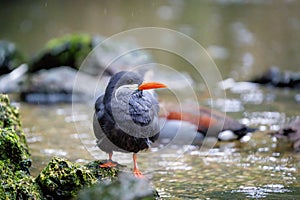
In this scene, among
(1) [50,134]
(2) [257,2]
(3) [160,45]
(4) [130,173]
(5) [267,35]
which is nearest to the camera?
(4) [130,173]

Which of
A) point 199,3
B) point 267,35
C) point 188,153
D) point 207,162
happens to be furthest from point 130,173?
point 199,3

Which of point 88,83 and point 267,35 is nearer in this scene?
point 88,83

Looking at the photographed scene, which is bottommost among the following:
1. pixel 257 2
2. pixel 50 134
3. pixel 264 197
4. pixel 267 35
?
pixel 50 134

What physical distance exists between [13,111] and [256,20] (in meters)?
16.4

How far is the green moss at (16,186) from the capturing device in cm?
402

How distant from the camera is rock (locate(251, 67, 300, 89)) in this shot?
35.5ft

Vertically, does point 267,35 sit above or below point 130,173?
above

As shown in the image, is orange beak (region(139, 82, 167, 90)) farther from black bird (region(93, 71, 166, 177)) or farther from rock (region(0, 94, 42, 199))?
rock (region(0, 94, 42, 199))

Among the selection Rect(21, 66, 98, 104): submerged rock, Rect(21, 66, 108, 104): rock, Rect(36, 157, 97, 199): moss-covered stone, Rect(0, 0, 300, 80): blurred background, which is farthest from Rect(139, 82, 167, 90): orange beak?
Rect(0, 0, 300, 80): blurred background

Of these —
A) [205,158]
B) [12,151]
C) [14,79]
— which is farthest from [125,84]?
[14,79]

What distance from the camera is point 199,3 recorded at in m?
26.2

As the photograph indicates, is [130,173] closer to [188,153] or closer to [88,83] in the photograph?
[188,153]

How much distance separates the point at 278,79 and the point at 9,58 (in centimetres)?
610

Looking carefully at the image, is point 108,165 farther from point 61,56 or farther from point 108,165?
point 61,56
